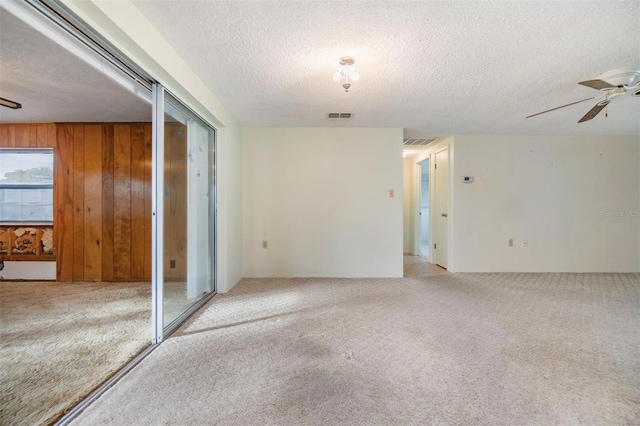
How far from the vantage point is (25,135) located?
411 cm

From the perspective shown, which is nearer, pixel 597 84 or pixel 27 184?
pixel 597 84

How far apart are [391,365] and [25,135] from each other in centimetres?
569

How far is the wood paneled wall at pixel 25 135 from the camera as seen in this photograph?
4.10 meters

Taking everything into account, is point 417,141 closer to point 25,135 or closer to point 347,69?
point 347,69

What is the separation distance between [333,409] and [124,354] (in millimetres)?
1605

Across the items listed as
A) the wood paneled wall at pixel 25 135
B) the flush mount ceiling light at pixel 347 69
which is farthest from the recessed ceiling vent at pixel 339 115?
the wood paneled wall at pixel 25 135

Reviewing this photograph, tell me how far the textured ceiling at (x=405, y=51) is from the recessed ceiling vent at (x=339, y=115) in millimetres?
122

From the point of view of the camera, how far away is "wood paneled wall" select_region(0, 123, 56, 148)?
4.10m

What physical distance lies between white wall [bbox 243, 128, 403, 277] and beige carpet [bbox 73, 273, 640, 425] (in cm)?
105

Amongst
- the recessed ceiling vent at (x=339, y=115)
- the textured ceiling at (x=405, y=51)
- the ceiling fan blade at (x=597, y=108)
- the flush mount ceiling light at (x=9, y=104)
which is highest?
the recessed ceiling vent at (x=339, y=115)

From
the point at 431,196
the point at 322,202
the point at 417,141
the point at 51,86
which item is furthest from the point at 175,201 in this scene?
the point at 431,196

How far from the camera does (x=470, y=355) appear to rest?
208cm

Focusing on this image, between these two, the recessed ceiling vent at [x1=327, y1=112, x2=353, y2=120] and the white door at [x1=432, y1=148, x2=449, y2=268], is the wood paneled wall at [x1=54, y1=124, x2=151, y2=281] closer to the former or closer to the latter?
the recessed ceiling vent at [x1=327, y1=112, x2=353, y2=120]

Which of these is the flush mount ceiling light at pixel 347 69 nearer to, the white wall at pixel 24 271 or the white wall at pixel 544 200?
the white wall at pixel 544 200
